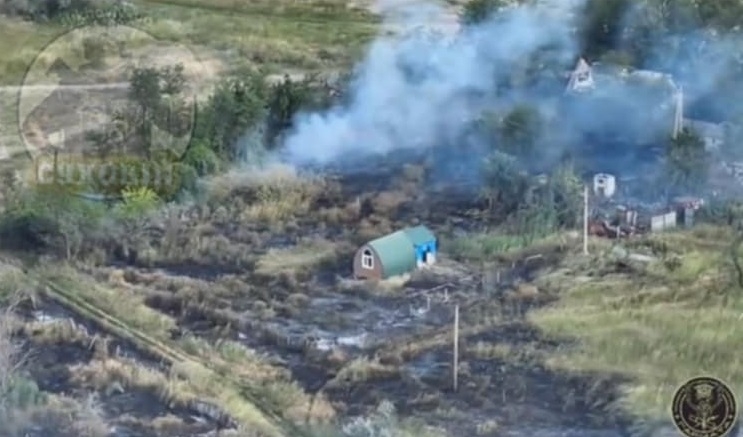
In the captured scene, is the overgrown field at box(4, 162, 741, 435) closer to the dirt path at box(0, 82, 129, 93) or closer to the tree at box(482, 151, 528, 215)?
the tree at box(482, 151, 528, 215)

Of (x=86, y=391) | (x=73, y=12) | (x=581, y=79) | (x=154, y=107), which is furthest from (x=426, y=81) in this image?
(x=86, y=391)

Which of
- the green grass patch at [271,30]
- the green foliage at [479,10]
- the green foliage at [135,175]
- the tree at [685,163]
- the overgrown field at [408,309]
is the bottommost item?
the overgrown field at [408,309]

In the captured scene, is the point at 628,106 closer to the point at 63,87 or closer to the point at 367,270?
the point at 367,270

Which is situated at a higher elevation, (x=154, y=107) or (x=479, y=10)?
(x=479, y=10)

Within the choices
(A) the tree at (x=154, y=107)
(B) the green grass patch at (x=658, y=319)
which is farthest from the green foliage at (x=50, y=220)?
(B) the green grass patch at (x=658, y=319)

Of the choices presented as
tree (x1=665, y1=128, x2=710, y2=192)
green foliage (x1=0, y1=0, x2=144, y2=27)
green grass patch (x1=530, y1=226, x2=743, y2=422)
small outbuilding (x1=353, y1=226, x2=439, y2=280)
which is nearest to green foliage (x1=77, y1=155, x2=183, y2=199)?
green foliage (x1=0, y1=0, x2=144, y2=27)

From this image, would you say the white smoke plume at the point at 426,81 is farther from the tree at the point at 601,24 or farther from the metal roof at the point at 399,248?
the metal roof at the point at 399,248
